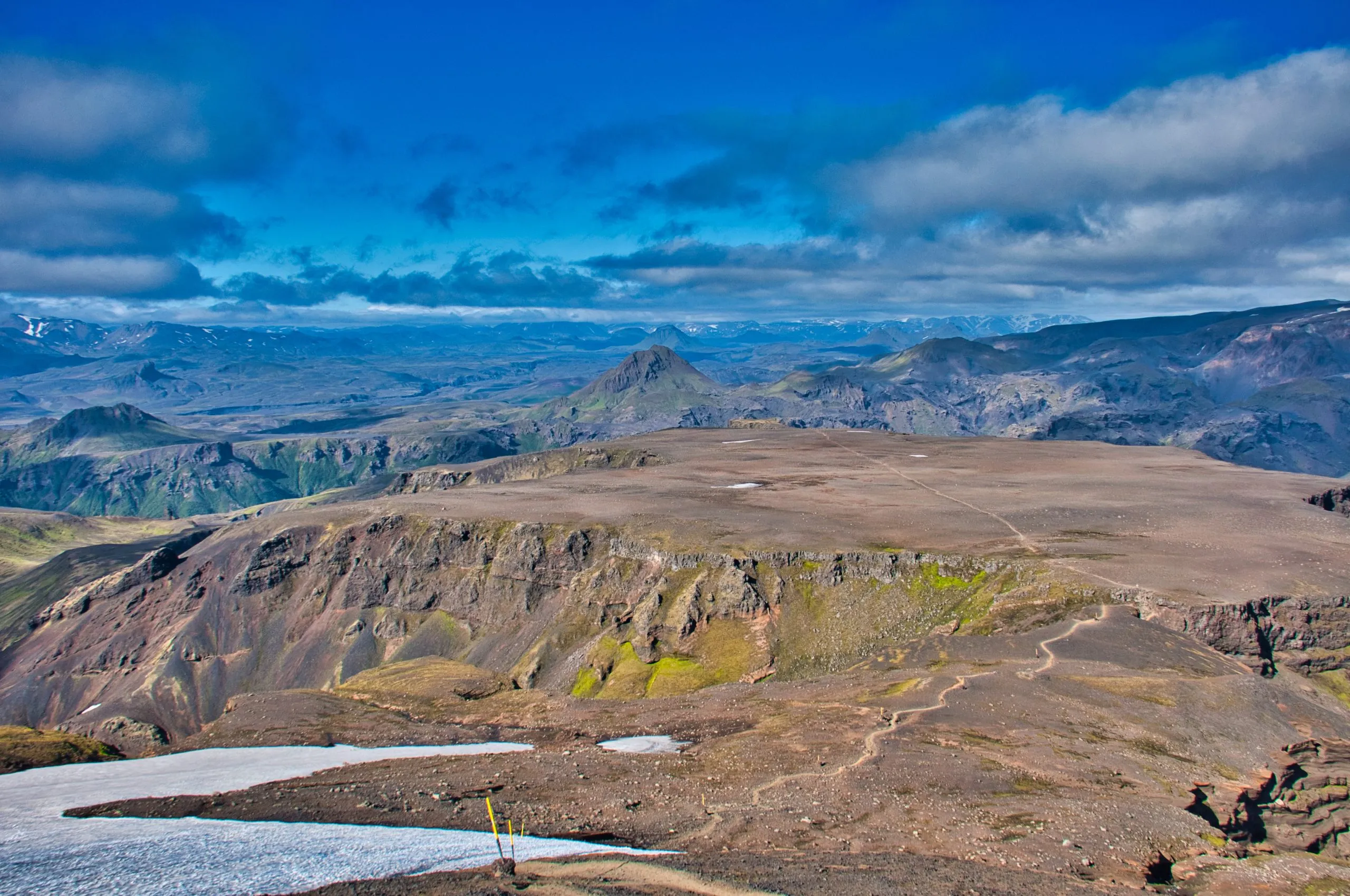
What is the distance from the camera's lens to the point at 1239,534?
309 feet

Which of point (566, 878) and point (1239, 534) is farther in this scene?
point (1239, 534)

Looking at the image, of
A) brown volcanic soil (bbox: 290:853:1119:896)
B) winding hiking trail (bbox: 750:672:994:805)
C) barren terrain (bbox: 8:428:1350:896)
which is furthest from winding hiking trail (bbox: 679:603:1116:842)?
brown volcanic soil (bbox: 290:853:1119:896)

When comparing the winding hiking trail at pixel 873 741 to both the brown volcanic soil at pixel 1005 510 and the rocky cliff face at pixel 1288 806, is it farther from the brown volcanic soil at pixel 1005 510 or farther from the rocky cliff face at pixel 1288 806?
the brown volcanic soil at pixel 1005 510

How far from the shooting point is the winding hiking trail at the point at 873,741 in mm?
39562

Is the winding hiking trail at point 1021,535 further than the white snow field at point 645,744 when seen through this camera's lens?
Yes

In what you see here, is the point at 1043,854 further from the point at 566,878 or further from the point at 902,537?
the point at 902,537

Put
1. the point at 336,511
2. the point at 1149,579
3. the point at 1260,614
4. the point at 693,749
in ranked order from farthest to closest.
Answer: the point at 336,511 → the point at 1149,579 → the point at 1260,614 → the point at 693,749

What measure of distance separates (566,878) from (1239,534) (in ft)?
334

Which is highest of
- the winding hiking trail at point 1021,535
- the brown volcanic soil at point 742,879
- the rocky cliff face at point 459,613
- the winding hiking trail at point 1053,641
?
the brown volcanic soil at point 742,879

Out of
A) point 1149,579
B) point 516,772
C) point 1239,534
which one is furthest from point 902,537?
point 516,772

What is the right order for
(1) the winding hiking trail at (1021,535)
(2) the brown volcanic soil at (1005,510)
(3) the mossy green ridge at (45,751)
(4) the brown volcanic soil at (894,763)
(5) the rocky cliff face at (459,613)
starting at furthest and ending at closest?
(5) the rocky cliff face at (459,613) → (2) the brown volcanic soil at (1005,510) → (1) the winding hiking trail at (1021,535) → (3) the mossy green ridge at (45,751) → (4) the brown volcanic soil at (894,763)

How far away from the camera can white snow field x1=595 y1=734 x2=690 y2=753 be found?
48219 millimetres

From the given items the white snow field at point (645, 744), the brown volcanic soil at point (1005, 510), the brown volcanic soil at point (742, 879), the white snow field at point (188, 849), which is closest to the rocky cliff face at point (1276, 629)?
the brown volcanic soil at point (1005, 510)

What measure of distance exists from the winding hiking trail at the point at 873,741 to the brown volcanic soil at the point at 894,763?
0.56ft
